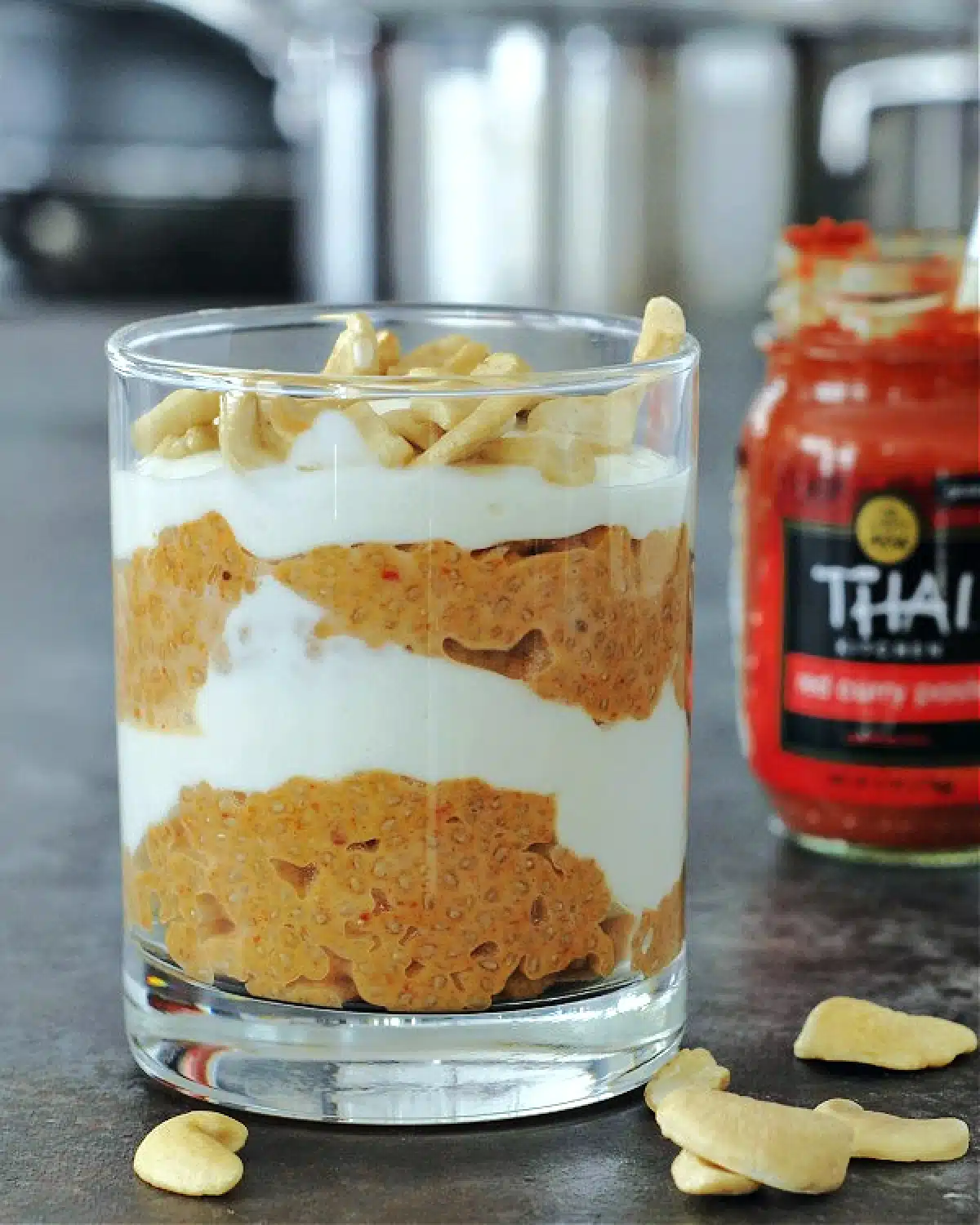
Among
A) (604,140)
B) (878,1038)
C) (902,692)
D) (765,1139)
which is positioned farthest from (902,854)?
(604,140)

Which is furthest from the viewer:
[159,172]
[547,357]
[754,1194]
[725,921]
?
[159,172]

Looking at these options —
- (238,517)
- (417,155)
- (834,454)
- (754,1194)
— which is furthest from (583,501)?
(417,155)

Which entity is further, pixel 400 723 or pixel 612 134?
pixel 612 134

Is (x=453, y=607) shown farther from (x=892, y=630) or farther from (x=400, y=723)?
(x=892, y=630)

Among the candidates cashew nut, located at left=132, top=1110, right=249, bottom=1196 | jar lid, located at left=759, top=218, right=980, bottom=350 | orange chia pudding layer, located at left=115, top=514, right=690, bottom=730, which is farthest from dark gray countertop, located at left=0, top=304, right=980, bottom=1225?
jar lid, located at left=759, top=218, right=980, bottom=350

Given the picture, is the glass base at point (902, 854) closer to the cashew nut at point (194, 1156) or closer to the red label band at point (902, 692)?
the red label band at point (902, 692)

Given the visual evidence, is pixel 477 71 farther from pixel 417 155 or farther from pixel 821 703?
pixel 821 703

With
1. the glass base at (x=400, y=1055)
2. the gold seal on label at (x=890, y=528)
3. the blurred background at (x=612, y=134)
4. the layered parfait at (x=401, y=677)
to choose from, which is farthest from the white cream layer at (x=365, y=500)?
the blurred background at (x=612, y=134)
